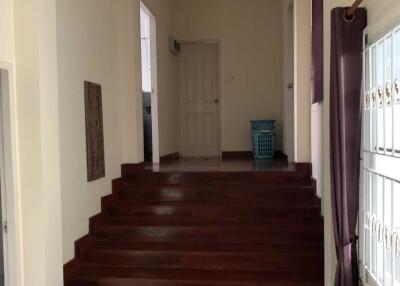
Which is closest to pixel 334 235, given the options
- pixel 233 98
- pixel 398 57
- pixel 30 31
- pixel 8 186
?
pixel 398 57

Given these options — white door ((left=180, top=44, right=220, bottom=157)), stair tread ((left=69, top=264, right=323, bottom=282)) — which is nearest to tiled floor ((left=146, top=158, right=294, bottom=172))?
stair tread ((left=69, top=264, right=323, bottom=282))

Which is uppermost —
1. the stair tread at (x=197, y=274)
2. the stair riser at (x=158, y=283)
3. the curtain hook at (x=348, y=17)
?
the curtain hook at (x=348, y=17)

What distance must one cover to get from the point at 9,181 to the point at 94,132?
1396mm

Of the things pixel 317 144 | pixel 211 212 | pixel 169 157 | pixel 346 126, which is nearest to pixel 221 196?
pixel 211 212

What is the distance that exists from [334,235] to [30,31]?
2565mm

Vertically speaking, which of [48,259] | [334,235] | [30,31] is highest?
[30,31]

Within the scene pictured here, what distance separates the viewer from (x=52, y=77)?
3311 millimetres

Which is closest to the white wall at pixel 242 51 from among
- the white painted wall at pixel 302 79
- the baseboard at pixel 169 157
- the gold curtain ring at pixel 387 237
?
the baseboard at pixel 169 157

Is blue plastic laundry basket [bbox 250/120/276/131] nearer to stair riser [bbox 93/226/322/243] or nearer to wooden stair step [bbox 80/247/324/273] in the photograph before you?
stair riser [bbox 93/226/322/243]

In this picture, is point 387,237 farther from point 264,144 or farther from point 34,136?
point 264,144

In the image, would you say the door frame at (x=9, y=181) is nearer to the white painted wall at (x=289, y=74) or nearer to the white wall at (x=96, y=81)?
the white wall at (x=96, y=81)

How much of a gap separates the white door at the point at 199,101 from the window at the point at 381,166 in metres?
5.64

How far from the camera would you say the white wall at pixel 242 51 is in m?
7.86

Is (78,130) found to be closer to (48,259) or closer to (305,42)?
(48,259)
